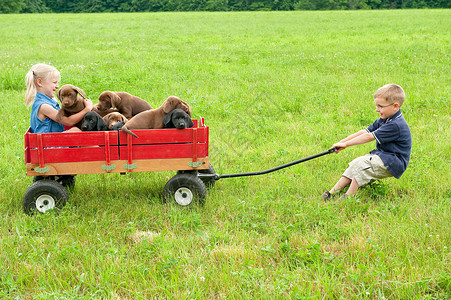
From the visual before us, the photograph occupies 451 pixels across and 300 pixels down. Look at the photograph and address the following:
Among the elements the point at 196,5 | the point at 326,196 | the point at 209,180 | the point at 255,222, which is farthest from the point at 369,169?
the point at 196,5

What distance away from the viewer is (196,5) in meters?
75.7

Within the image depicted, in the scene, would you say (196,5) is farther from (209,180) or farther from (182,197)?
(182,197)

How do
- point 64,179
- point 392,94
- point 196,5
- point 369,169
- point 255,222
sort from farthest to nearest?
point 196,5 < point 64,179 < point 369,169 < point 392,94 < point 255,222

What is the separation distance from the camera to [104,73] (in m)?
11.1

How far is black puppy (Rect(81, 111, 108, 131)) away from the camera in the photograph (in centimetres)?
447

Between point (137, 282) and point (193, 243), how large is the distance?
677 mm

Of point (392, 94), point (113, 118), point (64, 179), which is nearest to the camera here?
point (392, 94)

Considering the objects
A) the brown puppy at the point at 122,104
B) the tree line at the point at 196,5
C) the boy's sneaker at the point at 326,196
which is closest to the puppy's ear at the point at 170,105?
the brown puppy at the point at 122,104

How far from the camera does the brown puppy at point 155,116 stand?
14.8 ft

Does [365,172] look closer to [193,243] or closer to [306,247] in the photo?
[306,247]

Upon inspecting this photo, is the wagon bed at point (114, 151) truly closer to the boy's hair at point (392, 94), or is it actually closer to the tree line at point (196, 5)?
the boy's hair at point (392, 94)

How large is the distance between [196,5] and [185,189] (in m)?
75.6

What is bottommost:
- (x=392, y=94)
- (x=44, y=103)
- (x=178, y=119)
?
(x=178, y=119)

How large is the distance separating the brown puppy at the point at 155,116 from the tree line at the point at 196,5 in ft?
231
